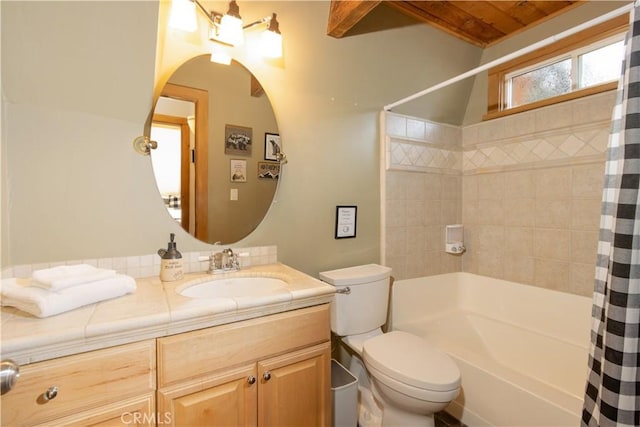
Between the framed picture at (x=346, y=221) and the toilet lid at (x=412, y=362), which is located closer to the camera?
the toilet lid at (x=412, y=362)

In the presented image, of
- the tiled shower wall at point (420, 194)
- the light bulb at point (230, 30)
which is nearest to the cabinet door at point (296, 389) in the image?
the tiled shower wall at point (420, 194)

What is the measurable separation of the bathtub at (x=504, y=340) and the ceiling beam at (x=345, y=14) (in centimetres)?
164

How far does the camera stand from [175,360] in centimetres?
90

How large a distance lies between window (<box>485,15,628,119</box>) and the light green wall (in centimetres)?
124

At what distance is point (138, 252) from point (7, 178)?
20.4 inches

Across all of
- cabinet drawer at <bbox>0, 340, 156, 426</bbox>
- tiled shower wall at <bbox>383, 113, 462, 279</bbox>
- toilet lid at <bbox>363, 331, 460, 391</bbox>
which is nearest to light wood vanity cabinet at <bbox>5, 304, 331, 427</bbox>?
cabinet drawer at <bbox>0, 340, 156, 426</bbox>

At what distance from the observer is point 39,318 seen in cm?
82

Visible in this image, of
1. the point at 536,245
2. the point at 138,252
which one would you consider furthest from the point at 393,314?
the point at 138,252

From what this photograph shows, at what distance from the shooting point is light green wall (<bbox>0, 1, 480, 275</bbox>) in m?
1.11

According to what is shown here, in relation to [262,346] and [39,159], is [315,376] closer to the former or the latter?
[262,346]

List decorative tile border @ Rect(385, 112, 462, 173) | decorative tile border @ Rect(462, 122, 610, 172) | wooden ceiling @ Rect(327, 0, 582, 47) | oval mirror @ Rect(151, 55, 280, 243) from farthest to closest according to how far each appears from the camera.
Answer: decorative tile border @ Rect(385, 112, 462, 173) → wooden ceiling @ Rect(327, 0, 582, 47) → decorative tile border @ Rect(462, 122, 610, 172) → oval mirror @ Rect(151, 55, 280, 243)

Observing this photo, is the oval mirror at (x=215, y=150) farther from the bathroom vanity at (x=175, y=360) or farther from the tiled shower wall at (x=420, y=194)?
the tiled shower wall at (x=420, y=194)

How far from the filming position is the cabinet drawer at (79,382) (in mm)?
726

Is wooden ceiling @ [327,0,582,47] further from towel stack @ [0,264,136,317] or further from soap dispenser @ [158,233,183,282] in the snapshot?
towel stack @ [0,264,136,317]
